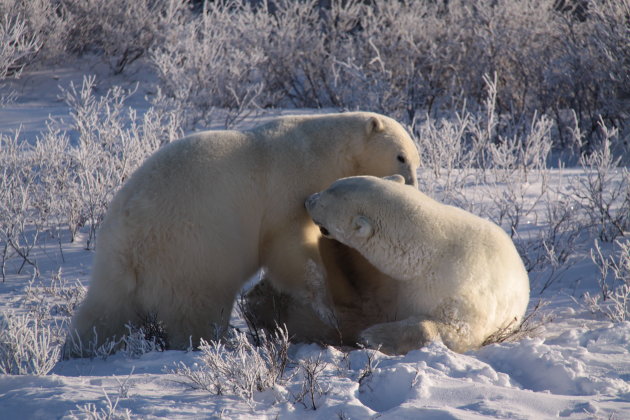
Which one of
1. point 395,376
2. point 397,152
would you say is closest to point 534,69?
point 397,152

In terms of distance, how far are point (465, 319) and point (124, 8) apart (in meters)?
12.9

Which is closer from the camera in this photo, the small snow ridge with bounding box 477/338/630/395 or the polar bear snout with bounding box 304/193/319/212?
the small snow ridge with bounding box 477/338/630/395

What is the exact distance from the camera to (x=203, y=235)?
154 inches

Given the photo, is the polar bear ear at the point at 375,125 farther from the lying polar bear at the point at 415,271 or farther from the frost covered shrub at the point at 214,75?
the frost covered shrub at the point at 214,75

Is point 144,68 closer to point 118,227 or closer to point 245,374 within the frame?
point 118,227

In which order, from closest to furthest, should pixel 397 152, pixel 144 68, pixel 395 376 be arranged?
pixel 395 376 → pixel 397 152 → pixel 144 68

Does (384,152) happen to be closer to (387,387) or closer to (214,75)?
(387,387)

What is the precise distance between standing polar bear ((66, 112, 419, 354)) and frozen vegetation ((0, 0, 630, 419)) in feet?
0.59

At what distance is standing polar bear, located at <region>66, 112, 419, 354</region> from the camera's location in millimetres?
3897

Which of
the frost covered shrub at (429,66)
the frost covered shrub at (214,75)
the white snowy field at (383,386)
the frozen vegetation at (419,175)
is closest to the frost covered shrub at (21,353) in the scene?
the frozen vegetation at (419,175)

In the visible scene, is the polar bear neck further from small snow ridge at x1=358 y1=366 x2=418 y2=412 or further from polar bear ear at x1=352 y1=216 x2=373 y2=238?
small snow ridge at x1=358 y1=366 x2=418 y2=412

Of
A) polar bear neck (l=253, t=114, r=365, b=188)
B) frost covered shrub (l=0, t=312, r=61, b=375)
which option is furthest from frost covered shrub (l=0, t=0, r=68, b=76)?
frost covered shrub (l=0, t=312, r=61, b=375)

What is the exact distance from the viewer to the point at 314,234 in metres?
4.25

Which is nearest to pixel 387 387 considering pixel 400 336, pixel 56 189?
pixel 400 336
